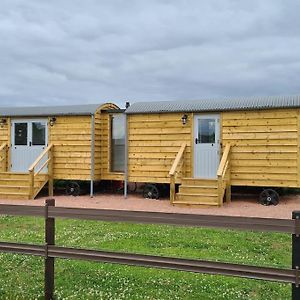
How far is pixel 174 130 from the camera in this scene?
15188 millimetres

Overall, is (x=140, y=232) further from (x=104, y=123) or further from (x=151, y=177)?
(x=104, y=123)

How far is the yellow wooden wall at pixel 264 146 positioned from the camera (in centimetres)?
1356

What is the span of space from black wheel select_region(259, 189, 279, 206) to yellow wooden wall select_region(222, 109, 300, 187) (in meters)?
0.25

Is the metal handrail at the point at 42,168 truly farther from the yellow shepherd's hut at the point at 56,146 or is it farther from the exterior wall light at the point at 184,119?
the exterior wall light at the point at 184,119

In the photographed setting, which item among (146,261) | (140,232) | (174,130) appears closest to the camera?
(146,261)

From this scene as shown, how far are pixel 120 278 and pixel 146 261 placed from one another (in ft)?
4.91

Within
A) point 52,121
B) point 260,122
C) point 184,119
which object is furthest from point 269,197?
point 52,121

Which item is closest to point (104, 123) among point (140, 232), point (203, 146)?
point (203, 146)

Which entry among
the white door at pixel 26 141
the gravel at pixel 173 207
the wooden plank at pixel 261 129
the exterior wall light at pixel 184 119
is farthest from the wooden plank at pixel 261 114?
the white door at pixel 26 141

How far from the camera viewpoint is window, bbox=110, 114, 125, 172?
54.9 ft

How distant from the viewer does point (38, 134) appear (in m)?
17.3

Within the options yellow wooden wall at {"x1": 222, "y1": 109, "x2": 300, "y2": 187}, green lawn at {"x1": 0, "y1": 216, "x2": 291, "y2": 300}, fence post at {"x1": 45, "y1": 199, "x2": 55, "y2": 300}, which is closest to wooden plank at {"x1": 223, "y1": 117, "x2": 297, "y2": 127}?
yellow wooden wall at {"x1": 222, "y1": 109, "x2": 300, "y2": 187}

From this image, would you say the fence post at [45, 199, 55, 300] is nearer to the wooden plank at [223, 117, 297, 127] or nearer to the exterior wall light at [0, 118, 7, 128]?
the wooden plank at [223, 117, 297, 127]

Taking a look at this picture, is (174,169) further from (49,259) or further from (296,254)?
(296,254)
